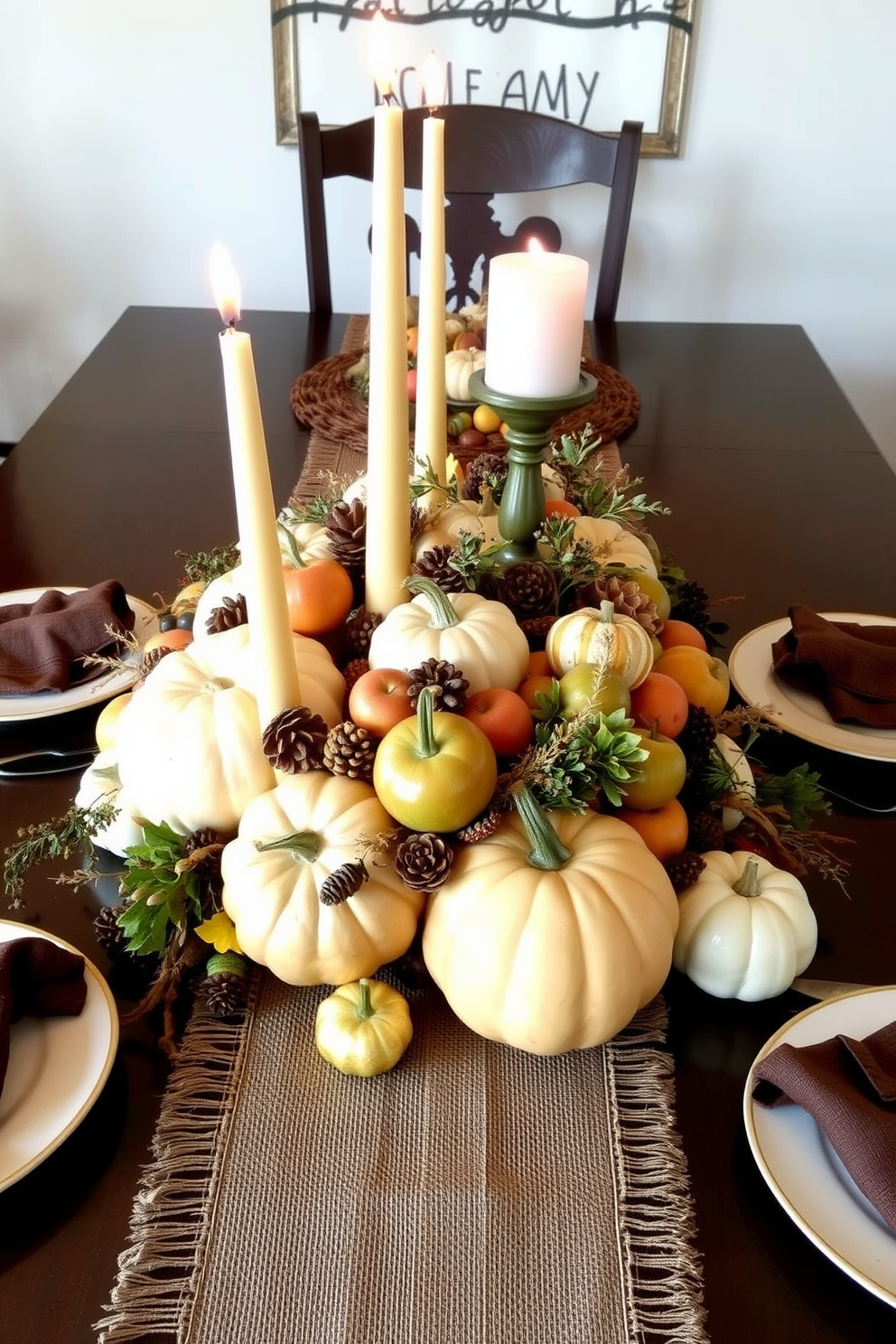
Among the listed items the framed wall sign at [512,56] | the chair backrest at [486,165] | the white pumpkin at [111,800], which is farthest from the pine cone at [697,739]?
the framed wall sign at [512,56]

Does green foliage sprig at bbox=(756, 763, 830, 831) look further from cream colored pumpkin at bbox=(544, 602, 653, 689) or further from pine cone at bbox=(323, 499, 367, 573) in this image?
pine cone at bbox=(323, 499, 367, 573)

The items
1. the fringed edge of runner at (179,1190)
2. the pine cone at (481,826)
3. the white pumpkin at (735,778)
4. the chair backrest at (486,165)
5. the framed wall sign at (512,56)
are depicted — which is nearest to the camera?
the fringed edge of runner at (179,1190)

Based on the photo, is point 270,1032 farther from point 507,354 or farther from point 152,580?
point 152,580

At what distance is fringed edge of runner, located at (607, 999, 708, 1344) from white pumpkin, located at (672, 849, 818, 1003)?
4cm

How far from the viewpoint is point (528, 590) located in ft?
2.34

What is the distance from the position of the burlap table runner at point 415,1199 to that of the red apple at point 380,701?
0.17 m

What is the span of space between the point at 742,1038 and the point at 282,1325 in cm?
29

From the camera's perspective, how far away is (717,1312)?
0.48 metres

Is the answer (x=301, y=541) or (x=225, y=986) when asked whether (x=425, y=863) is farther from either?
(x=301, y=541)

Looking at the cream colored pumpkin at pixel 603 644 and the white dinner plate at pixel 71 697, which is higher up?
the cream colored pumpkin at pixel 603 644

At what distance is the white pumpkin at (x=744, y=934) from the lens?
60cm

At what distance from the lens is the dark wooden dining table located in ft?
1.63

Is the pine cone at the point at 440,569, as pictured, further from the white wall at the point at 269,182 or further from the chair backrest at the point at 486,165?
the white wall at the point at 269,182

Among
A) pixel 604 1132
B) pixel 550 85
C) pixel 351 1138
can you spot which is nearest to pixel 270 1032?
pixel 351 1138
